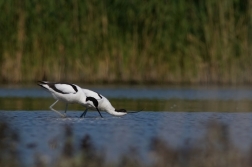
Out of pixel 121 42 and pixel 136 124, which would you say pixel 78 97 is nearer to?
pixel 136 124

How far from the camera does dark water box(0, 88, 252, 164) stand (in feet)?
26.6

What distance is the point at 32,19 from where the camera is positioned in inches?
717

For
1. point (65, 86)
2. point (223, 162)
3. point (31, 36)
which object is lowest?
point (223, 162)

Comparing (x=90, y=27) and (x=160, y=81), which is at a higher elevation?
(x=90, y=27)

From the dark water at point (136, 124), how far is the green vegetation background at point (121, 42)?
122 centimetres

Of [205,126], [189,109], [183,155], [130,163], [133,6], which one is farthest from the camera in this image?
[133,6]

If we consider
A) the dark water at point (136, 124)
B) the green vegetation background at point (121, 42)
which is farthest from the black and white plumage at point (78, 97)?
the green vegetation background at point (121, 42)

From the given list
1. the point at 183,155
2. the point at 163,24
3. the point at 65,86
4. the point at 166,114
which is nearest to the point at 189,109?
the point at 166,114

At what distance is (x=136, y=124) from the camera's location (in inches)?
424

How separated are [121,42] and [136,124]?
7731 millimetres

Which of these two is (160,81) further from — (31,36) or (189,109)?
(189,109)

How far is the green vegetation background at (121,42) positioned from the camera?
59.5 ft

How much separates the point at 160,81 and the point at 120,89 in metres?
0.88

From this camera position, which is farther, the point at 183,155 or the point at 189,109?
the point at 189,109
